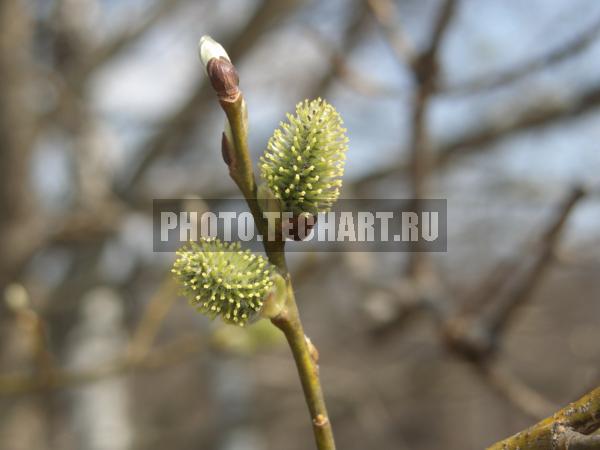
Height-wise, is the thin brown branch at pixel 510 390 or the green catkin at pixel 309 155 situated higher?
the green catkin at pixel 309 155

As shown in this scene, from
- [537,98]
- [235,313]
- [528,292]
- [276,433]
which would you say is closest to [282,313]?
[235,313]

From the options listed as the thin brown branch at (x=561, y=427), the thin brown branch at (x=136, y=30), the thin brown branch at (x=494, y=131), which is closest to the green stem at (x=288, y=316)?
the thin brown branch at (x=561, y=427)

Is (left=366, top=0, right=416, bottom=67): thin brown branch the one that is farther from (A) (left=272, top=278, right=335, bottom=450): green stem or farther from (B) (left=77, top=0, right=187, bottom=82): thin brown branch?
(B) (left=77, top=0, right=187, bottom=82): thin brown branch

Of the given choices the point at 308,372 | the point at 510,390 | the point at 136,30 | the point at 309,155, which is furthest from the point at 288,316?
the point at 136,30

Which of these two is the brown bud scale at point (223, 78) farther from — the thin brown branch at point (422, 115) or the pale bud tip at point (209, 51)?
the thin brown branch at point (422, 115)

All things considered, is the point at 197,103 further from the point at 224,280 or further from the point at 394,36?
the point at 224,280
